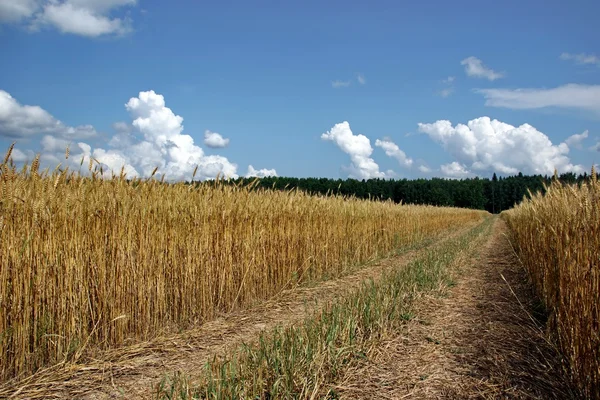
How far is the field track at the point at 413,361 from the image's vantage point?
338 cm

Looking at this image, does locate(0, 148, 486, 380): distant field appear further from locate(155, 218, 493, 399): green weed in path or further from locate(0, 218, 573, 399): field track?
locate(155, 218, 493, 399): green weed in path

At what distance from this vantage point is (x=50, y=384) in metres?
3.63

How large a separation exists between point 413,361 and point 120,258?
344 cm

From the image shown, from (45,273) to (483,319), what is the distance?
526 centimetres

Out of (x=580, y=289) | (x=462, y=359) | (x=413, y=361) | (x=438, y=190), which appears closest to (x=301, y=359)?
(x=413, y=361)

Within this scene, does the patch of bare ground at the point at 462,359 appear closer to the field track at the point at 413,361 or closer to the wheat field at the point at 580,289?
the field track at the point at 413,361

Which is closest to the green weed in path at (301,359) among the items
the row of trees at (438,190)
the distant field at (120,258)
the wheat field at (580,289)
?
the distant field at (120,258)

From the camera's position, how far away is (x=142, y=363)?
13.3 feet

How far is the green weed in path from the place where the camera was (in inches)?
114

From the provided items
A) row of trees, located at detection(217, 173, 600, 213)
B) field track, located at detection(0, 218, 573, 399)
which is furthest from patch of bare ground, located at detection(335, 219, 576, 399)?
row of trees, located at detection(217, 173, 600, 213)

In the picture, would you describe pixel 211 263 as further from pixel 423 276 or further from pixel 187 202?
pixel 423 276

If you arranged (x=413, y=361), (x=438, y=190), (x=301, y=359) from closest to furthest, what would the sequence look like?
(x=301, y=359) < (x=413, y=361) < (x=438, y=190)

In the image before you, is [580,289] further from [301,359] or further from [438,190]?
[438,190]

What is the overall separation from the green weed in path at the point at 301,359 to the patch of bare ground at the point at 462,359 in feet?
0.52
